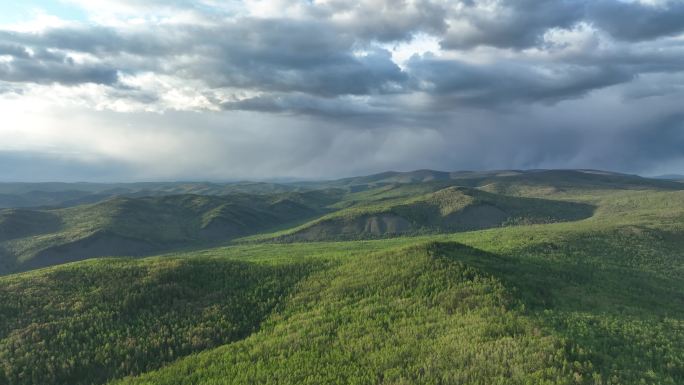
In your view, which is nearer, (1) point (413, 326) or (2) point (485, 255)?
(1) point (413, 326)

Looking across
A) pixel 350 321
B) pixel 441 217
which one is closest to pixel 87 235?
pixel 441 217

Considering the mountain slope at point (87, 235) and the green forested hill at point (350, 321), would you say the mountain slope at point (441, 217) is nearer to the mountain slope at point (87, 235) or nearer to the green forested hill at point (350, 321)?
the mountain slope at point (87, 235)

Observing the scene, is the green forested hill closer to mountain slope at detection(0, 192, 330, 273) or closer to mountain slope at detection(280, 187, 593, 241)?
mountain slope at detection(280, 187, 593, 241)

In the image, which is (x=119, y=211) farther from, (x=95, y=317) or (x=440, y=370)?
(x=440, y=370)

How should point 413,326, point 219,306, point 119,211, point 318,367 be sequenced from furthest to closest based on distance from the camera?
point 119,211, point 219,306, point 413,326, point 318,367

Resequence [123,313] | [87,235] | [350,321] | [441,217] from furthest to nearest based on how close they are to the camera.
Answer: [441,217] < [87,235] < [123,313] < [350,321]

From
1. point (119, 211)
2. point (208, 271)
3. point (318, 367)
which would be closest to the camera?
point (318, 367)

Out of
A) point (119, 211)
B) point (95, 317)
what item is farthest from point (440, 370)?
point (119, 211)

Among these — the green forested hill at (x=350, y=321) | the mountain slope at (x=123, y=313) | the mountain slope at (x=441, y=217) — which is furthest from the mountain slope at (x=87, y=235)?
the mountain slope at (x=123, y=313)

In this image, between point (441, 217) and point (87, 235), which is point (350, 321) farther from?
point (87, 235)
